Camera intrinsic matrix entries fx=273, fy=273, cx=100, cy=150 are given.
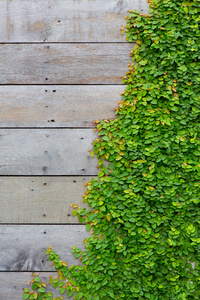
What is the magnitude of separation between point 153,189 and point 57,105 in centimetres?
60

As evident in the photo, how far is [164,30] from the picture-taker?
1270 mm

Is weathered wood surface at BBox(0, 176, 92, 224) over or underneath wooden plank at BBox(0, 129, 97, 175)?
underneath

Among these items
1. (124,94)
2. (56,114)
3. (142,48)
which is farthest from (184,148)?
(56,114)

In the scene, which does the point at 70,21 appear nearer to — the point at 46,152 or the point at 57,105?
the point at 57,105

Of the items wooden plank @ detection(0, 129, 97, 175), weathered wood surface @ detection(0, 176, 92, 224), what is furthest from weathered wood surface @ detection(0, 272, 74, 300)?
wooden plank @ detection(0, 129, 97, 175)

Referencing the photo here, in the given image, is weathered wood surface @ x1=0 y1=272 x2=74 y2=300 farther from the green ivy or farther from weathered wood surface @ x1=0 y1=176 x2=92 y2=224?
weathered wood surface @ x1=0 y1=176 x2=92 y2=224

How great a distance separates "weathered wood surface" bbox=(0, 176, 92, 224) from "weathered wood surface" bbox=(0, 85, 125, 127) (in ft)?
0.90

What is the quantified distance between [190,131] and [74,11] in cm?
80

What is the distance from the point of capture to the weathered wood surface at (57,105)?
1313mm

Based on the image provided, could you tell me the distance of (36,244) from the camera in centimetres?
129

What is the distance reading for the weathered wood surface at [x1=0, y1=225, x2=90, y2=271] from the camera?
1.29 meters

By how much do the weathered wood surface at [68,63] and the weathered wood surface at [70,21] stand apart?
40 millimetres

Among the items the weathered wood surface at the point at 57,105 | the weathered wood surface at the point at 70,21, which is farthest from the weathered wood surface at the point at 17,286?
the weathered wood surface at the point at 70,21

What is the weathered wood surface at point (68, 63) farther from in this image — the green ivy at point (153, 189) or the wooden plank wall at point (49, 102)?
the green ivy at point (153, 189)
